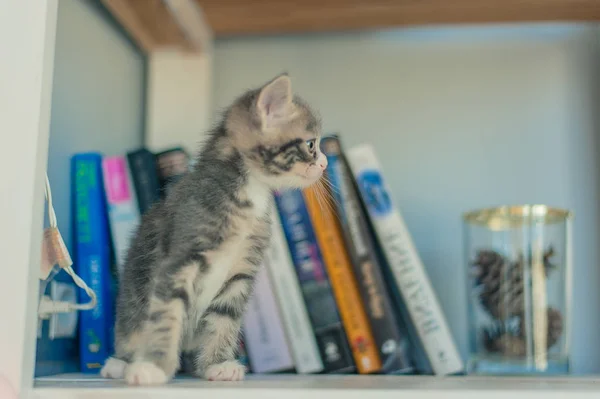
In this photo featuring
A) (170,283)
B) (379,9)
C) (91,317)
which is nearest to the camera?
(170,283)

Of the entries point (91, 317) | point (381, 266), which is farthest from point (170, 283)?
point (381, 266)

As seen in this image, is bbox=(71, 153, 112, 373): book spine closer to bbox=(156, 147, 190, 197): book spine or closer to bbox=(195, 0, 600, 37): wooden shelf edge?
bbox=(156, 147, 190, 197): book spine

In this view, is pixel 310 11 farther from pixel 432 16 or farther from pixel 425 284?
pixel 425 284

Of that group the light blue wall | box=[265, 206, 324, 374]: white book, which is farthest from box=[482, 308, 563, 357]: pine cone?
the light blue wall

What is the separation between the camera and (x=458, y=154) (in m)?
1.03

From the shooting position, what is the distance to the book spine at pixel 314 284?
81 cm

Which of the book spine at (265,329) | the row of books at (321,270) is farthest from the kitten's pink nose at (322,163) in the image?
the book spine at (265,329)

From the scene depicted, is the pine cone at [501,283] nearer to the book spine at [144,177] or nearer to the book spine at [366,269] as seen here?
the book spine at [366,269]

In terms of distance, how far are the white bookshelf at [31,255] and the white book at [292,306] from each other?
259 mm

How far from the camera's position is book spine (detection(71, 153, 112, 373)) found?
78 centimetres

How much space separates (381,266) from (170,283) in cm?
32

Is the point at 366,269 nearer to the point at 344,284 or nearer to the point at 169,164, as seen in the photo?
the point at 344,284

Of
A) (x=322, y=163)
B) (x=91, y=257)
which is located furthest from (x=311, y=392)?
(x=91, y=257)

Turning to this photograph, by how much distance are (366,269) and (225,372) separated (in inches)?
10.3
